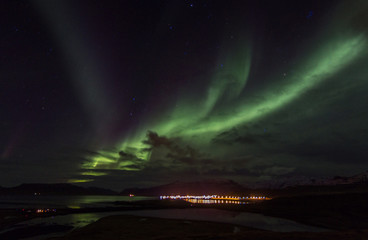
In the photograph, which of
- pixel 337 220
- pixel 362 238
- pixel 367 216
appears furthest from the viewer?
pixel 367 216

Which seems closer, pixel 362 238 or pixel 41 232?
pixel 362 238

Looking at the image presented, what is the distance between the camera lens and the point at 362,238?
20359mm

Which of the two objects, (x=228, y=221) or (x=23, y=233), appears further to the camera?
(x=228, y=221)

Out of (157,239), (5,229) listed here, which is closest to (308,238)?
(157,239)

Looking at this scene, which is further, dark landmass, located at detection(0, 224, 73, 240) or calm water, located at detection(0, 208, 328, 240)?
calm water, located at detection(0, 208, 328, 240)

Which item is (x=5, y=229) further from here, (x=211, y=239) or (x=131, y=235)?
(x=211, y=239)

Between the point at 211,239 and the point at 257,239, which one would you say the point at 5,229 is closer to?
the point at 211,239

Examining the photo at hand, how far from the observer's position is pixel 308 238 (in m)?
21.2

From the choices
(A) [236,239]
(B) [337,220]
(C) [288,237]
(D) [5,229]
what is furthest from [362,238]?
(D) [5,229]

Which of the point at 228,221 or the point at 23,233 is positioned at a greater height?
the point at 228,221

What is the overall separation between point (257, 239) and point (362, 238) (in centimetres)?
874

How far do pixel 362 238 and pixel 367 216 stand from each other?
119 feet

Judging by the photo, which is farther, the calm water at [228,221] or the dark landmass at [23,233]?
the calm water at [228,221]

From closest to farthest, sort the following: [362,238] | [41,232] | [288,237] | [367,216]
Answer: [362,238] < [288,237] < [41,232] < [367,216]
